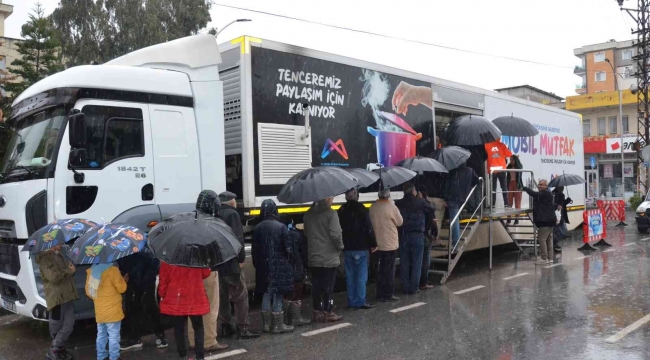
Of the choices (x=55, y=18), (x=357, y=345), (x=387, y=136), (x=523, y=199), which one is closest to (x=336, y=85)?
(x=387, y=136)

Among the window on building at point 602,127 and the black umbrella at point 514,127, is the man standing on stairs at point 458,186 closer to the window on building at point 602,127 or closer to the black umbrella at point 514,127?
the black umbrella at point 514,127

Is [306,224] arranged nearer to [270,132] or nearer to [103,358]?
[270,132]

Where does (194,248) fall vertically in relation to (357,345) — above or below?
above

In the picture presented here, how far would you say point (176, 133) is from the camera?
694 cm

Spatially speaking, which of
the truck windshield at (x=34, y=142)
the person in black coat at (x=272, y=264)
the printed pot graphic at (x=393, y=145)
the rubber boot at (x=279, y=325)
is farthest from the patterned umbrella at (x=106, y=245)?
the printed pot graphic at (x=393, y=145)

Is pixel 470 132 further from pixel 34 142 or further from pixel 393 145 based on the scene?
pixel 34 142

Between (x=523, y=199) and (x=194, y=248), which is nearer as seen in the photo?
(x=194, y=248)

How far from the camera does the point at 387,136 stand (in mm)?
9609

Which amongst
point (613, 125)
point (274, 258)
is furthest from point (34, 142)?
point (613, 125)

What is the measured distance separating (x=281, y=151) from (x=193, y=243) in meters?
3.26

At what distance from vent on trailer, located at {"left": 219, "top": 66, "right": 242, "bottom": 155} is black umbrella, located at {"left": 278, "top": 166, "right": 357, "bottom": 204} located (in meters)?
1.04

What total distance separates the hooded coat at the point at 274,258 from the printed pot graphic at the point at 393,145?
327 cm

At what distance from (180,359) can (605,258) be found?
33.1 feet

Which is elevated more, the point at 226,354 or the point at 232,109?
the point at 232,109
